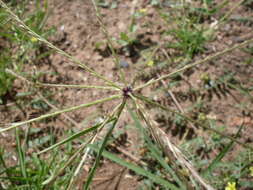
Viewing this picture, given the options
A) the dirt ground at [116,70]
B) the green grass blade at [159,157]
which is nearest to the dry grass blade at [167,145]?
the green grass blade at [159,157]

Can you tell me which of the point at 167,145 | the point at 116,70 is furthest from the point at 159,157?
the point at 116,70

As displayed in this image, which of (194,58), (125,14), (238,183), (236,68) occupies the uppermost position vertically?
(125,14)

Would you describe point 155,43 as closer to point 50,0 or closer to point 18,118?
point 50,0

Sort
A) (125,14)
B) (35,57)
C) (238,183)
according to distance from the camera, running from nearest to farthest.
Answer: (238,183), (35,57), (125,14)

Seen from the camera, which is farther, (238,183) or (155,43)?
(155,43)

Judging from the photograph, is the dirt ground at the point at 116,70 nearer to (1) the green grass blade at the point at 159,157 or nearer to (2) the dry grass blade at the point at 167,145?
(1) the green grass blade at the point at 159,157

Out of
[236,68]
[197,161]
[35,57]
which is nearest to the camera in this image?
[197,161]

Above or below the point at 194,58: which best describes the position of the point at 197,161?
below

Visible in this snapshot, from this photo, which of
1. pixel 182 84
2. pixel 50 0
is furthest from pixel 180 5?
pixel 50 0
